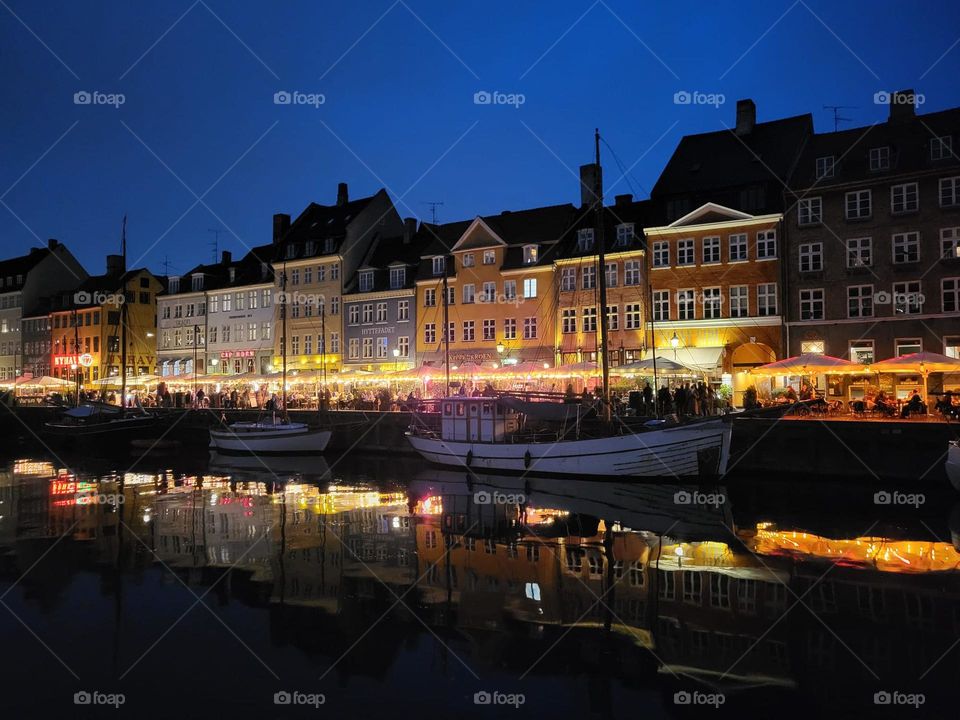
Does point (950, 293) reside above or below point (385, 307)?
below

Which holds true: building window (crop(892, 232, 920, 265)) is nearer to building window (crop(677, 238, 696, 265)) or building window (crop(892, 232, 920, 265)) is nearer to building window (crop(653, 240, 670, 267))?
building window (crop(677, 238, 696, 265))

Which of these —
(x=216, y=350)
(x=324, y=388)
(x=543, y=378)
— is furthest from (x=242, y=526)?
(x=216, y=350)

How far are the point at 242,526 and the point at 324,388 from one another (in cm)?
2942

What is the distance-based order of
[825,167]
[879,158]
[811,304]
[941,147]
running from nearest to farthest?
1. [941,147]
2. [879,158]
3. [811,304]
4. [825,167]

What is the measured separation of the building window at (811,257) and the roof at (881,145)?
9.80 ft

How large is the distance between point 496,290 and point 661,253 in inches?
448

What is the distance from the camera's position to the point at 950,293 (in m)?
34.9

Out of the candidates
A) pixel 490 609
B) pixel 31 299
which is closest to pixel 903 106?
pixel 490 609

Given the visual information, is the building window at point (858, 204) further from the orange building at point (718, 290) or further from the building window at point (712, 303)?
the building window at point (712, 303)

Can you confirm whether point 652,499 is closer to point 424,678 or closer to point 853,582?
point 853,582

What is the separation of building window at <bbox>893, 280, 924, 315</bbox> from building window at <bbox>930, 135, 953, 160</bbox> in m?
Result: 5.70

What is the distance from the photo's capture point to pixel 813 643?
11.3 m

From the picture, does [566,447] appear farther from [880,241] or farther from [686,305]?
[880,241]

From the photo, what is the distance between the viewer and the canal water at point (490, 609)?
9.67 metres
